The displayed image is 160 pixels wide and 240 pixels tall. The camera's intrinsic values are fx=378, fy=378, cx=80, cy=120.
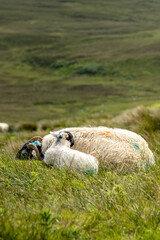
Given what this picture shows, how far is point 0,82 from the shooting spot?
101312mm

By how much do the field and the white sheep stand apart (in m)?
0.25

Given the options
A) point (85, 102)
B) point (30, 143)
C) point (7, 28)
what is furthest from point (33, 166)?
point (7, 28)

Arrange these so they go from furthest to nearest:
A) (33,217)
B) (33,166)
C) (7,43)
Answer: (7,43)
(33,166)
(33,217)

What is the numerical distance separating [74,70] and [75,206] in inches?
4409

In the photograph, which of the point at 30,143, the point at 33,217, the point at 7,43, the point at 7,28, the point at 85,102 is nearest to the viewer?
the point at 33,217

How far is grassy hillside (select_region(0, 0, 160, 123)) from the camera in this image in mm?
68938

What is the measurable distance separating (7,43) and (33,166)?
6183 inches

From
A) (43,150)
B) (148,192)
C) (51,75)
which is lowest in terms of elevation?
(51,75)

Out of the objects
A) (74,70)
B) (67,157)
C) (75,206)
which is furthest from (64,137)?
(74,70)

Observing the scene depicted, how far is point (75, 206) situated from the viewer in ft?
11.7

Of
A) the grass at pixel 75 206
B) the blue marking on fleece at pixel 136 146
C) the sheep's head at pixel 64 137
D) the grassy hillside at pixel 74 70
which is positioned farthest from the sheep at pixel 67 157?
the grassy hillside at pixel 74 70

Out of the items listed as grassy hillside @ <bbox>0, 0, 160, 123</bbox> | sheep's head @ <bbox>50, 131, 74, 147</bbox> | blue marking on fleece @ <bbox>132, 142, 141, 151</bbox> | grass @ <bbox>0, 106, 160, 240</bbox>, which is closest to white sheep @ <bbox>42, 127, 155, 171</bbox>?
blue marking on fleece @ <bbox>132, 142, 141, 151</bbox>

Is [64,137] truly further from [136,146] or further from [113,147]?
[136,146]

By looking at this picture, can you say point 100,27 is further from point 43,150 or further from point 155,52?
point 43,150
